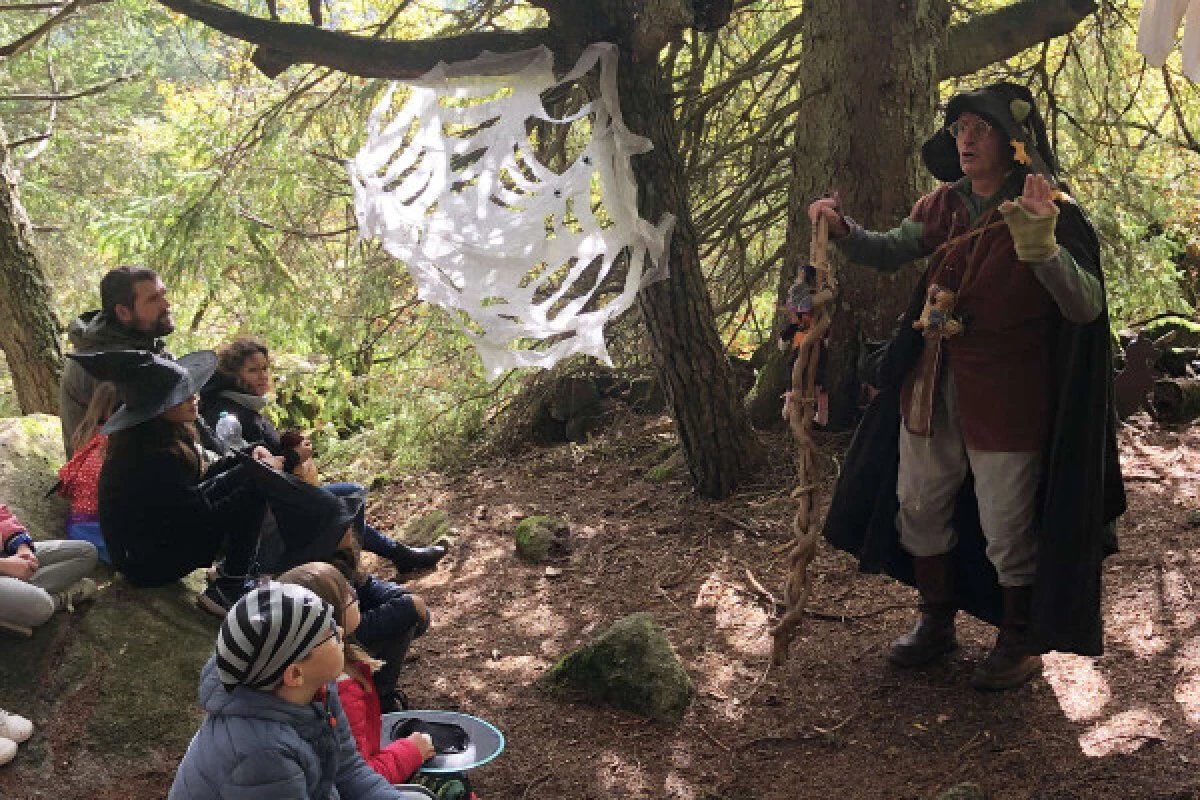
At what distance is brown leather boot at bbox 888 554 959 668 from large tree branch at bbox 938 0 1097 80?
2.80 m

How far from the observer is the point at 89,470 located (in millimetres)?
3430

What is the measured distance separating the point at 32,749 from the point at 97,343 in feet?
4.18

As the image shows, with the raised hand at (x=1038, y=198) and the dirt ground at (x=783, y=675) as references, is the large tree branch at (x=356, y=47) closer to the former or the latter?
the raised hand at (x=1038, y=198)

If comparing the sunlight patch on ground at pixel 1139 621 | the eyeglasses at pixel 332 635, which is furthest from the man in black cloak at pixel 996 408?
the eyeglasses at pixel 332 635

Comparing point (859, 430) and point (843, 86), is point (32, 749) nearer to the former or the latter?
point (859, 430)

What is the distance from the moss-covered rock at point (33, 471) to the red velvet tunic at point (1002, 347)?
10.7 feet

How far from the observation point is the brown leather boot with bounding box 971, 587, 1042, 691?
2.85 meters

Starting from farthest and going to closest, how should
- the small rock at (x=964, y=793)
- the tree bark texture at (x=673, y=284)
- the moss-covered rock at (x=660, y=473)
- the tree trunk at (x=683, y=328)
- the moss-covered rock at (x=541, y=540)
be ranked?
the moss-covered rock at (x=660, y=473)
the moss-covered rock at (x=541, y=540)
the tree trunk at (x=683, y=328)
the tree bark texture at (x=673, y=284)
the small rock at (x=964, y=793)

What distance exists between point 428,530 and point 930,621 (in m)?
3.00

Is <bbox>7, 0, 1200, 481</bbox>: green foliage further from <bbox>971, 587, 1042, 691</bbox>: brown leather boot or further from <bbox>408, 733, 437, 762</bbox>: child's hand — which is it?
<bbox>408, 733, 437, 762</bbox>: child's hand

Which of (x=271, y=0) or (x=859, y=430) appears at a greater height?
(x=271, y=0)

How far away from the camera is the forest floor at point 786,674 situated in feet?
8.87

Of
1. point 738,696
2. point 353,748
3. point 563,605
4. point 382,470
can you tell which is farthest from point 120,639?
point 382,470

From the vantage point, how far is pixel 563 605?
165 inches
